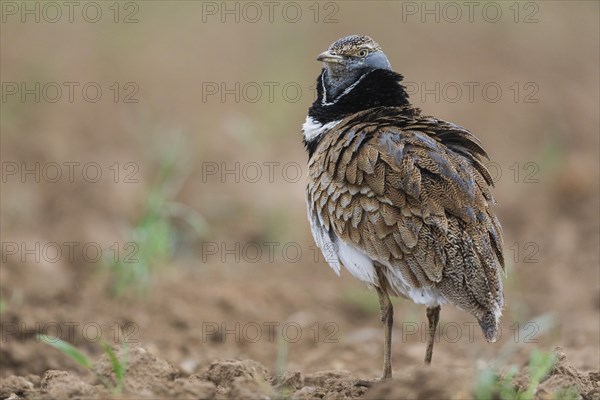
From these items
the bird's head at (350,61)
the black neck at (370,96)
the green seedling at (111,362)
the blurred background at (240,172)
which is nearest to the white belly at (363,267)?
the black neck at (370,96)

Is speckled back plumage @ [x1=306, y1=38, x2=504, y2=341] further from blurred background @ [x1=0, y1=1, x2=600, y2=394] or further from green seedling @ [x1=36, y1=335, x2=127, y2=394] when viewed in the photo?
blurred background @ [x1=0, y1=1, x2=600, y2=394]

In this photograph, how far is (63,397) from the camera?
4.80 metres

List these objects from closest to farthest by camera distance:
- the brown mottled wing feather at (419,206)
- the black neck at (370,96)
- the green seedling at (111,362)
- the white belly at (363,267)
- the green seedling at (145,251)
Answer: the green seedling at (111,362) → the brown mottled wing feather at (419,206) → the white belly at (363,267) → the black neck at (370,96) → the green seedling at (145,251)

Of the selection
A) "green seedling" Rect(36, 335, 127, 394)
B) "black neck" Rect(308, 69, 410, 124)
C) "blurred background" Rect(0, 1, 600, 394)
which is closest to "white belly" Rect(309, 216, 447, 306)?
"black neck" Rect(308, 69, 410, 124)

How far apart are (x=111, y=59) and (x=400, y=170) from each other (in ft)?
27.7

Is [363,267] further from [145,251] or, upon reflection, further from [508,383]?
[145,251]

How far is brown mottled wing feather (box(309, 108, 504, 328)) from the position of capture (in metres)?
5.36

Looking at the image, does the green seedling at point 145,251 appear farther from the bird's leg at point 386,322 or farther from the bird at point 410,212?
the bird's leg at point 386,322

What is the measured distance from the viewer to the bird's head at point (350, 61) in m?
6.51

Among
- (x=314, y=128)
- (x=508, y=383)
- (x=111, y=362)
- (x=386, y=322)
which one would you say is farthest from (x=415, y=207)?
(x=111, y=362)

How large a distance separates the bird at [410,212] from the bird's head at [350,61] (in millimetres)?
445

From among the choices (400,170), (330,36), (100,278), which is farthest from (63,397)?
(330,36)

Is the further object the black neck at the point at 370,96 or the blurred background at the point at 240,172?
the blurred background at the point at 240,172

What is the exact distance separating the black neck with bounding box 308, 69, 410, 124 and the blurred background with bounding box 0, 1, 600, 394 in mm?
2006
